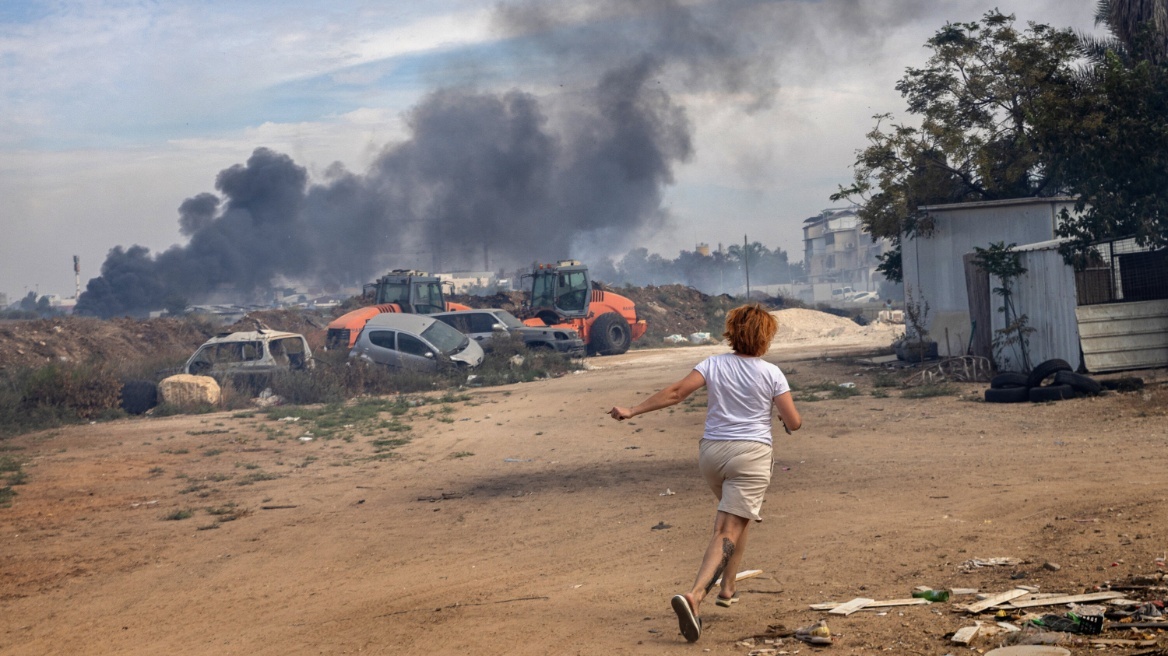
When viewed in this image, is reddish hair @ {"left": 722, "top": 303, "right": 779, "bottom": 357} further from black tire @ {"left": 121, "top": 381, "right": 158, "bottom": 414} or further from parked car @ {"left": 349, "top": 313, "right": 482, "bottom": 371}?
parked car @ {"left": 349, "top": 313, "right": 482, "bottom": 371}

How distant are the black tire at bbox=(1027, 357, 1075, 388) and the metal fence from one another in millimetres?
1929

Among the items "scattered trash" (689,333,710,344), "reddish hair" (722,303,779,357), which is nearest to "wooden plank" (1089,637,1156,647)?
"reddish hair" (722,303,779,357)

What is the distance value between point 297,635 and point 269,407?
14.1m

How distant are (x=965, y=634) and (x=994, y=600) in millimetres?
616

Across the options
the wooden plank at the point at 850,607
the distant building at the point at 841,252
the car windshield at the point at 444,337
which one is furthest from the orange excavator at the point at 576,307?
the distant building at the point at 841,252

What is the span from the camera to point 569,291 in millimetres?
31391

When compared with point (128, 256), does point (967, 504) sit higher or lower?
lower

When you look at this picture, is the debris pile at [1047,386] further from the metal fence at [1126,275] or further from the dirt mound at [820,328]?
the dirt mound at [820,328]

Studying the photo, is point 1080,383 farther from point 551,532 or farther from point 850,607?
point 850,607

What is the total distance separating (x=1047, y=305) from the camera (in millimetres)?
16406

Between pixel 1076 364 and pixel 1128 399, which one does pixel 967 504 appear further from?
pixel 1076 364

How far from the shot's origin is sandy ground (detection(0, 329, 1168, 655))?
548 centimetres

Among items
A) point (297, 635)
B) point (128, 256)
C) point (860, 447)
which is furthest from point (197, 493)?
point (128, 256)

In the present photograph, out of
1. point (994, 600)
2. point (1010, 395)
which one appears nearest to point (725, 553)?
point (994, 600)
